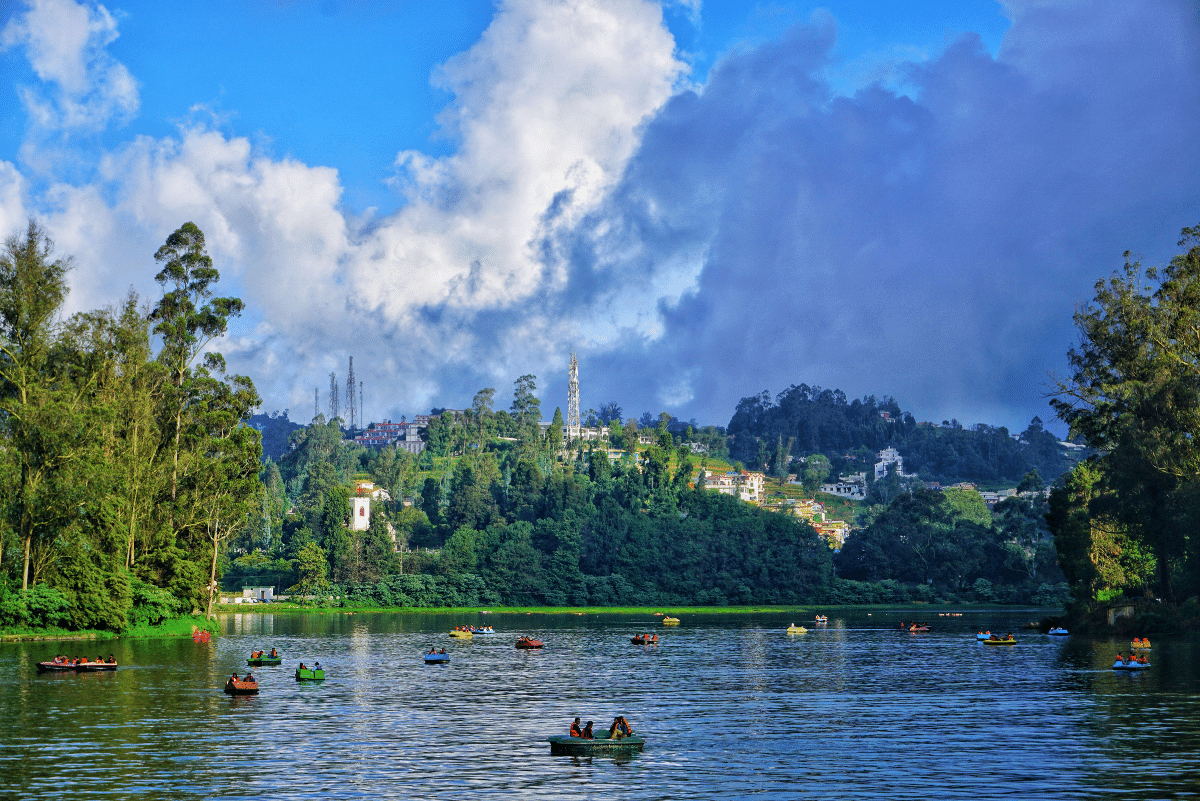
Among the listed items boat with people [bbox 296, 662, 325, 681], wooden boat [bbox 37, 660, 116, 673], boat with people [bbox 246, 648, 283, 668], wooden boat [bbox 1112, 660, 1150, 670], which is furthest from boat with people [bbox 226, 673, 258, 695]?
wooden boat [bbox 1112, 660, 1150, 670]

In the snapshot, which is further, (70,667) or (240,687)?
(70,667)

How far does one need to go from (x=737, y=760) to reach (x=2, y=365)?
78753 millimetres

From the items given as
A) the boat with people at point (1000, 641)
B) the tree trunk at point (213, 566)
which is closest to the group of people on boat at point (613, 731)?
the boat with people at point (1000, 641)

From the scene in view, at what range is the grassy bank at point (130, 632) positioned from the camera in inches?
3558

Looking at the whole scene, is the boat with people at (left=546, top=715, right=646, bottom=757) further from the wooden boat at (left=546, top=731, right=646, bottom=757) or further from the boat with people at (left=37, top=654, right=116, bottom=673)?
the boat with people at (left=37, top=654, right=116, bottom=673)

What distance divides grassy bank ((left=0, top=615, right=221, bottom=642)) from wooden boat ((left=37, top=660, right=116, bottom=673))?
2317 cm

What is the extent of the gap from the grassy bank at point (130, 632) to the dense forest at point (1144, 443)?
290ft

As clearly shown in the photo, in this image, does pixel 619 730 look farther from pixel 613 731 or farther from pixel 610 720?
pixel 610 720

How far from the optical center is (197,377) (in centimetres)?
11794

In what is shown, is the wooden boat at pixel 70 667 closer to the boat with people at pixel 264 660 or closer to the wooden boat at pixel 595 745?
the boat with people at pixel 264 660

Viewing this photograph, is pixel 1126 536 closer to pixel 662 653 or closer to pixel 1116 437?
pixel 1116 437

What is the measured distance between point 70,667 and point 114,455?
36.5 metres

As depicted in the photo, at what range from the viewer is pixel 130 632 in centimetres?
10225

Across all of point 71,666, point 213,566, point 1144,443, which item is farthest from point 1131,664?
point 213,566
